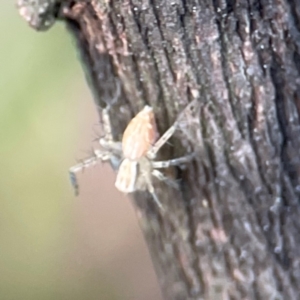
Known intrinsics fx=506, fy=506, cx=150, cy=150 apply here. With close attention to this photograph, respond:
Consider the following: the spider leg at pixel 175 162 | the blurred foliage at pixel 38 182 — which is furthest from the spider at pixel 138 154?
the blurred foliage at pixel 38 182

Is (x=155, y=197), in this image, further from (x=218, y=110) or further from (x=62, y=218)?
(x=62, y=218)

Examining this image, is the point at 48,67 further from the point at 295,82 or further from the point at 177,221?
the point at 295,82

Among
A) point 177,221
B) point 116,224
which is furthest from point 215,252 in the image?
point 116,224

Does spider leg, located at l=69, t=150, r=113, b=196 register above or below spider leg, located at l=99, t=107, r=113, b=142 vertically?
below

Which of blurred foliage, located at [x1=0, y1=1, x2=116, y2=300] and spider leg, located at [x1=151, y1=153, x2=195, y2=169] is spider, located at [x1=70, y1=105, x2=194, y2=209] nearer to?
spider leg, located at [x1=151, y1=153, x2=195, y2=169]

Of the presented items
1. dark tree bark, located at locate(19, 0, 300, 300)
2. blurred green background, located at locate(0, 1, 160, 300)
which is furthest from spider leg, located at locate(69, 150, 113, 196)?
blurred green background, located at locate(0, 1, 160, 300)

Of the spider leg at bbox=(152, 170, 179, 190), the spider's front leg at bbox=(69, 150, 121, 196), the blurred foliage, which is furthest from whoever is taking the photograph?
the blurred foliage

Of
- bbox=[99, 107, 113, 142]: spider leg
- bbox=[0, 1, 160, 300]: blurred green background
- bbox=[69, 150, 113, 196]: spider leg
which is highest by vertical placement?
bbox=[99, 107, 113, 142]: spider leg
